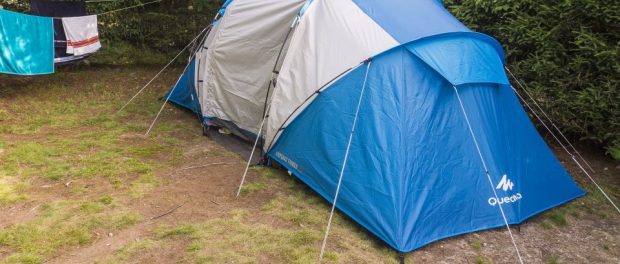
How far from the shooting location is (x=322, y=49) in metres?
3.97

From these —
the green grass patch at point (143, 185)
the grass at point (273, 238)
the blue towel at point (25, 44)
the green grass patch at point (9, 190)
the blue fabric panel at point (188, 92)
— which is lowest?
the grass at point (273, 238)

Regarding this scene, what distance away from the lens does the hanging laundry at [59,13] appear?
6195 millimetres

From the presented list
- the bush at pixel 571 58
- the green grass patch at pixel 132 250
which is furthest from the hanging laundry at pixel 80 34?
the bush at pixel 571 58

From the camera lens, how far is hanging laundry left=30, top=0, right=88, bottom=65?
6195mm

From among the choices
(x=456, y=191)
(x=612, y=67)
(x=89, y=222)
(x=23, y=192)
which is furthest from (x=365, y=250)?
(x=612, y=67)

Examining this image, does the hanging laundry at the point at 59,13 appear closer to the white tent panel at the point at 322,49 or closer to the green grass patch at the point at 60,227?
the green grass patch at the point at 60,227

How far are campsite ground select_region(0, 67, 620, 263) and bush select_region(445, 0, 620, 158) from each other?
1.77 feet

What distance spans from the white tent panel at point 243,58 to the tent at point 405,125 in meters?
0.20

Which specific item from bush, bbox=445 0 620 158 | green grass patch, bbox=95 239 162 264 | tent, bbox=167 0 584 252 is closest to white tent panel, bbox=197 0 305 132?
tent, bbox=167 0 584 252

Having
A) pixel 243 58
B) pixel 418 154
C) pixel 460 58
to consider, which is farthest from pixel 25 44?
pixel 460 58

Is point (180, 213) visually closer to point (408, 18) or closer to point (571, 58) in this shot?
point (408, 18)

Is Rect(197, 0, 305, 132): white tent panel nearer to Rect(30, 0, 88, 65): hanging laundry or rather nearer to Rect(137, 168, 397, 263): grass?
Rect(137, 168, 397, 263): grass

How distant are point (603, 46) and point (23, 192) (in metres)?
5.43

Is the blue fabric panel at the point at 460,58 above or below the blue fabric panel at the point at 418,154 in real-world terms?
above
